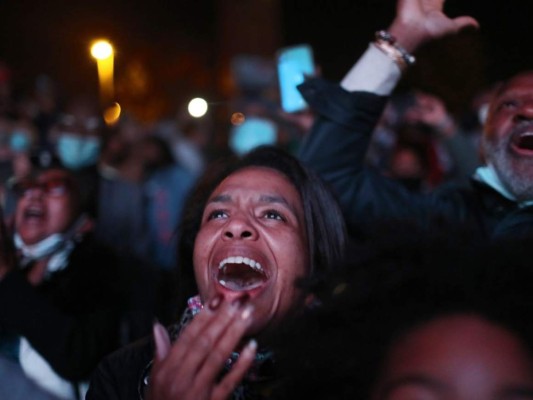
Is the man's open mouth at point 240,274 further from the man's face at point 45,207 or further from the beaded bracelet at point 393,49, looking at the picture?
the man's face at point 45,207

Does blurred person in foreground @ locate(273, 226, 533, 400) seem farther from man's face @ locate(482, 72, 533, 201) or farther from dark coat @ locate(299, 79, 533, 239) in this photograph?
dark coat @ locate(299, 79, 533, 239)

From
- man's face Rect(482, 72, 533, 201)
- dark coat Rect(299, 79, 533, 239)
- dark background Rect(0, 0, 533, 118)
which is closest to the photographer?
man's face Rect(482, 72, 533, 201)

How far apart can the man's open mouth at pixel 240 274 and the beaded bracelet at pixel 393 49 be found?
1.04 meters

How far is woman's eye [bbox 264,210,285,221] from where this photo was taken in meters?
2.41

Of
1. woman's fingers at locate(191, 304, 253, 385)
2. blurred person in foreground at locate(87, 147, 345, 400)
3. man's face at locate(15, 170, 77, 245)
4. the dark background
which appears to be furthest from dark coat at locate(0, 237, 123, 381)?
the dark background

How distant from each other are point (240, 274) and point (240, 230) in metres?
0.12

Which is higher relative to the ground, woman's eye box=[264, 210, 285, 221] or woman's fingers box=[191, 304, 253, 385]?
woman's fingers box=[191, 304, 253, 385]

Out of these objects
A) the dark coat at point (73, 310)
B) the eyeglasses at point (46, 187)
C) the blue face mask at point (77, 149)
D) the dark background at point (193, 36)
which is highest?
the eyeglasses at point (46, 187)

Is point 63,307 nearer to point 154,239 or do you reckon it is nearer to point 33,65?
point 154,239

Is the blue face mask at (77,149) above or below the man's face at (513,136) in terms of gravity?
below

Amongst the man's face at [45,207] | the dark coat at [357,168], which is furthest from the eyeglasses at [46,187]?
the dark coat at [357,168]

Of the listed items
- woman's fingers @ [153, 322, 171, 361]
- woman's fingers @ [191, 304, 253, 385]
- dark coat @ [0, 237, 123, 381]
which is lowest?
dark coat @ [0, 237, 123, 381]

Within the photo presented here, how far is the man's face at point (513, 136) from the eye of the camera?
2652mm

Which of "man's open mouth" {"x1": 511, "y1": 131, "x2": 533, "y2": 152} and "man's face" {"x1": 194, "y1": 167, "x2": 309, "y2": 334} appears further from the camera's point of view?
"man's open mouth" {"x1": 511, "y1": 131, "x2": 533, "y2": 152}
